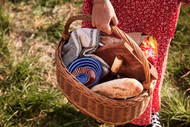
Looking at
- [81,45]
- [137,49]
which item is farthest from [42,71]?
[137,49]

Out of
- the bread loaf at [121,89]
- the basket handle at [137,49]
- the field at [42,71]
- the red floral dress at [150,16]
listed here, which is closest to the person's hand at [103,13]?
the basket handle at [137,49]

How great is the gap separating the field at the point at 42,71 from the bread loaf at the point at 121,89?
0.73 metres

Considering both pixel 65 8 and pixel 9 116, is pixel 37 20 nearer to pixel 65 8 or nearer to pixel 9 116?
pixel 65 8

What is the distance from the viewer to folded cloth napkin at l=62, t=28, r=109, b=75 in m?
1.16

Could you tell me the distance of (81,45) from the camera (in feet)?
3.97

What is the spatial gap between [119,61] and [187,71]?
1.26m

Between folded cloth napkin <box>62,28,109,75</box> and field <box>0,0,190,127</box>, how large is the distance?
61 centimetres

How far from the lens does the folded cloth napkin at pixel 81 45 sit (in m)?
1.16

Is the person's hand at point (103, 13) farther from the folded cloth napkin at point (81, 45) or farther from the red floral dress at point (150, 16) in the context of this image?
the red floral dress at point (150, 16)

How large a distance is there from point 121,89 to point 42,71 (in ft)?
3.79

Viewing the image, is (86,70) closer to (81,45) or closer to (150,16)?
(81,45)

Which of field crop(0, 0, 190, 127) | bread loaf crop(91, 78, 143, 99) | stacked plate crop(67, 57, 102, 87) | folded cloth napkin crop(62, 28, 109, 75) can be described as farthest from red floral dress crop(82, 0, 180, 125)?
field crop(0, 0, 190, 127)

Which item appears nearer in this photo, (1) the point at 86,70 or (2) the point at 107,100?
(2) the point at 107,100

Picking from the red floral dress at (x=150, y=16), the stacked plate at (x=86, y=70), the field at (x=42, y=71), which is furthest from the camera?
the field at (x=42, y=71)
